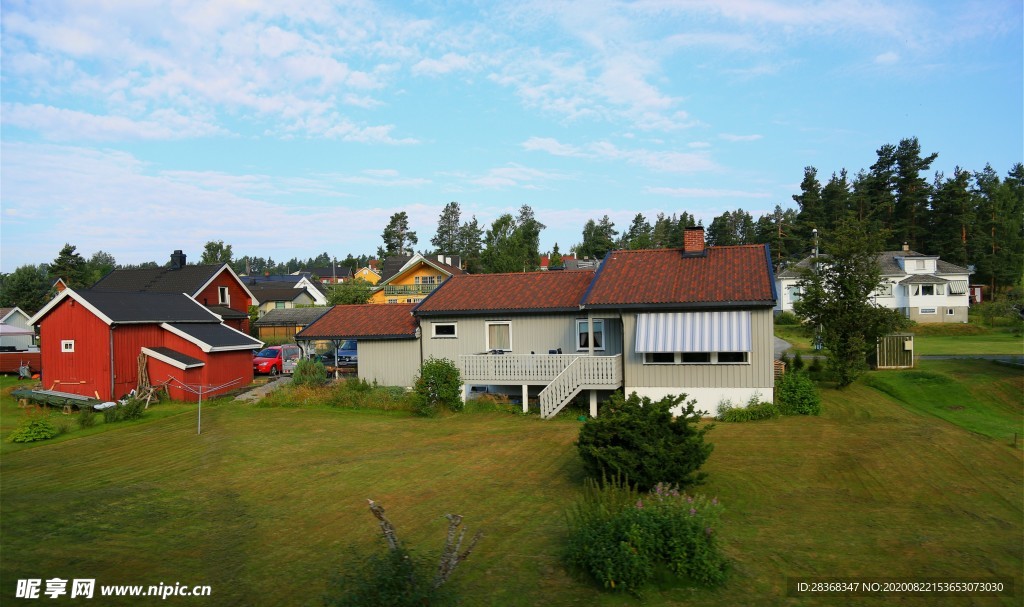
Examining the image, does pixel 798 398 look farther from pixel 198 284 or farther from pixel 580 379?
pixel 198 284

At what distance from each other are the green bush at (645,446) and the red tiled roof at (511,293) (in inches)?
392

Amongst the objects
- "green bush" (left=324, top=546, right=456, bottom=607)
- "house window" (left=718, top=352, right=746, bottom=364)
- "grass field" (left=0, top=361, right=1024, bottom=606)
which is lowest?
"grass field" (left=0, top=361, right=1024, bottom=606)

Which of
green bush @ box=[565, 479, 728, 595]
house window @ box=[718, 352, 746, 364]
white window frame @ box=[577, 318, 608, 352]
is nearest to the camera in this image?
green bush @ box=[565, 479, 728, 595]

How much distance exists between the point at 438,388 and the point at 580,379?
491cm

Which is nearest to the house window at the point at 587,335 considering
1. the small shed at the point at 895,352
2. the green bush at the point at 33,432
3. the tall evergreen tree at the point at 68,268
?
the small shed at the point at 895,352

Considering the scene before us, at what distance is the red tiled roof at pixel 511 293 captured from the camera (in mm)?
22875

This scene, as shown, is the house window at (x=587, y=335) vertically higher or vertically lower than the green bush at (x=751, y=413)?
higher

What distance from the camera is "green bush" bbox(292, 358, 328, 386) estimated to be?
25203 millimetres

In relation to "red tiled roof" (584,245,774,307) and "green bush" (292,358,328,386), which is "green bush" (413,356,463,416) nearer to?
"red tiled roof" (584,245,774,307)

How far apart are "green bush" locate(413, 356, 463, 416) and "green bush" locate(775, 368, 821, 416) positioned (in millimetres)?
10588

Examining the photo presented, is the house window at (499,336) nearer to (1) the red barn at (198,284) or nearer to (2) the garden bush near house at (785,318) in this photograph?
(1) the red barn at (198,284)

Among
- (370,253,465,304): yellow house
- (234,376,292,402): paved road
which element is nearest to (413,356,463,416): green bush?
(234,376,292,402): paved road

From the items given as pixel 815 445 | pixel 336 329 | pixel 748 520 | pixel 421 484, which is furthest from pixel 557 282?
pixel 748 520

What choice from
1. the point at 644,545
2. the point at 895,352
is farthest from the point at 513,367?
the point at 895,352
